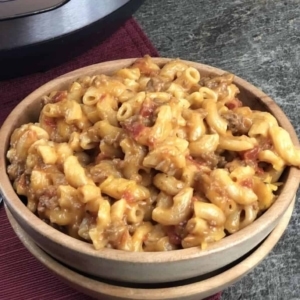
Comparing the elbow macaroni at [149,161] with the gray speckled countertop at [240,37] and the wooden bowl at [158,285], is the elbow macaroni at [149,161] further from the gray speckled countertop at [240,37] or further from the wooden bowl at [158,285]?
the gray speckled countertop at [240,37]

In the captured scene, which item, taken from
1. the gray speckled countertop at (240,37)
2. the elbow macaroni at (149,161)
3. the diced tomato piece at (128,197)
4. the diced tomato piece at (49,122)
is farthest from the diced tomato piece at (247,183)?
the gray speckled countertop at (240,37)

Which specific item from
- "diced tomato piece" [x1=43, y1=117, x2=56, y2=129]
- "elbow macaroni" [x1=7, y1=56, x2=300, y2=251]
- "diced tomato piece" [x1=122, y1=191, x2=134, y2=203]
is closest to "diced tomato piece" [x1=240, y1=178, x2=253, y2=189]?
"elbow macaroni" [x1=7, y1=56, x2=300, y2=251]

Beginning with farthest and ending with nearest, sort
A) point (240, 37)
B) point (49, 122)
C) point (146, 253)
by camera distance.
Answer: point (240, 37) → point (49, 122) → point (146, 253)

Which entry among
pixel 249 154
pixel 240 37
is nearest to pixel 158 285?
pixel 249 154

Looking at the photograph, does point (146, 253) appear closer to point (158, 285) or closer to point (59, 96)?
point (158, 285)

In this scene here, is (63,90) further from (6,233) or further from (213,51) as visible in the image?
(213,51)

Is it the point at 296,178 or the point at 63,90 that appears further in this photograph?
the point at 63,90

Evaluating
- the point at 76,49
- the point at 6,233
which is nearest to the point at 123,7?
the point at 76,49
